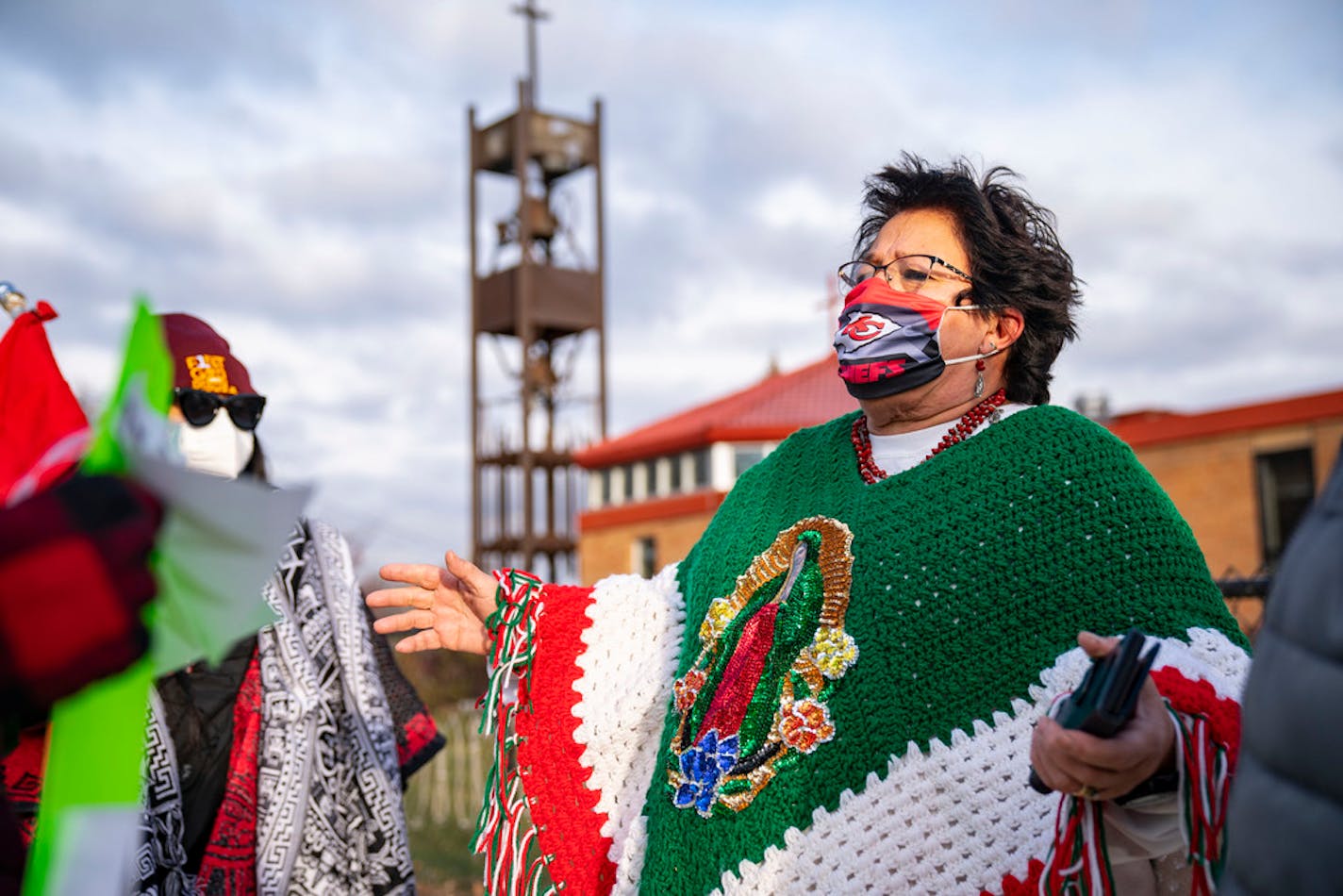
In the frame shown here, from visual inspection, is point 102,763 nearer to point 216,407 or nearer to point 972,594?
point 972,594

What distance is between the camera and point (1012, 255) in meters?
2.65

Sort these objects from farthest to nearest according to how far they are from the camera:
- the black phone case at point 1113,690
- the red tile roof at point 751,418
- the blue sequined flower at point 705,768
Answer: the red tile roof at point 751,418 < the blue sequined flower at point 705,768 < the black phone case at point 1113,690

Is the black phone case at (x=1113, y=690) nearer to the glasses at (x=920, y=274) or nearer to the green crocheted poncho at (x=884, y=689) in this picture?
the green crocheted poncho at (x=884, y=689)

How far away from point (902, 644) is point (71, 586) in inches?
59.4

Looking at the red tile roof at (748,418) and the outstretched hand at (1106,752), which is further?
the red tile roof at (748,418)

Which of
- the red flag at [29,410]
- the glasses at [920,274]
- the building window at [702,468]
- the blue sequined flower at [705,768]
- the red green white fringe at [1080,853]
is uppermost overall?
the building window at [702,468]

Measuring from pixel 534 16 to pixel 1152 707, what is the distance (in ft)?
107

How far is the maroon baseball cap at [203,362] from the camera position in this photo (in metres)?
3.35

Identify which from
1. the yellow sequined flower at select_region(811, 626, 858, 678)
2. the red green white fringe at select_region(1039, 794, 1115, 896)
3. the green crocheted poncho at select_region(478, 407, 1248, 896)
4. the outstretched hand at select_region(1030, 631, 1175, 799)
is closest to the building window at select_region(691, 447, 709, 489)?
the green crocheted poncho at select_region(478, 407, 1248, 896)

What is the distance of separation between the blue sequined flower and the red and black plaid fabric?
1378 mm

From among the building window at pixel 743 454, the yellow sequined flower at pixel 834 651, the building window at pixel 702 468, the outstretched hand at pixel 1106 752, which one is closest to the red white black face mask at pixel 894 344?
the yellow sequined flower at pixel 834 651

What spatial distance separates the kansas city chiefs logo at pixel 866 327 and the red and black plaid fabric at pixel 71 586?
1.62m

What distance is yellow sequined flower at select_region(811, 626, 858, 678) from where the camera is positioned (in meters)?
2.37

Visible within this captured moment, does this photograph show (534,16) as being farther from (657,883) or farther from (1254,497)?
(657,883)
